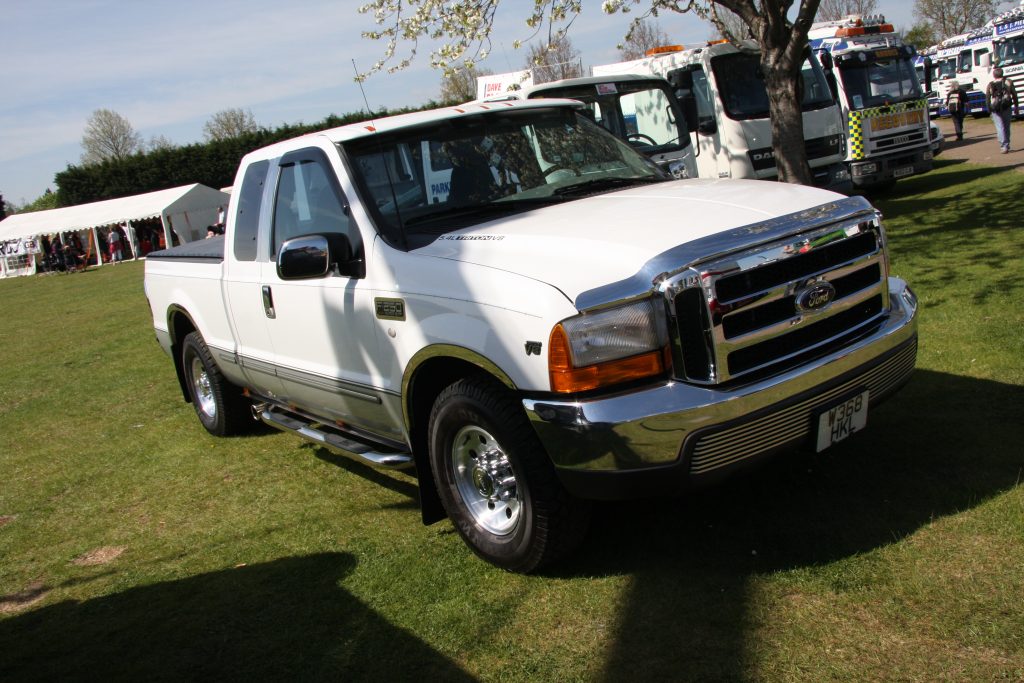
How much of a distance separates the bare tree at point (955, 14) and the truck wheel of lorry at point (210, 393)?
70270mm

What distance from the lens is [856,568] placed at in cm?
345

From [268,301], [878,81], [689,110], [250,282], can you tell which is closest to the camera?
[268,301]

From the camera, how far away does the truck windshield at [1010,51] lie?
93.5 feet

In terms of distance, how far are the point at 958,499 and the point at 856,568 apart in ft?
2.53

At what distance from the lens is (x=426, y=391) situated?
161 inches

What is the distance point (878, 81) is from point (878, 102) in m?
0.61

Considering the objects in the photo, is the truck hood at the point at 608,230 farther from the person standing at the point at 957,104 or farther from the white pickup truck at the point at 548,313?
the person standing at the point at 957,104

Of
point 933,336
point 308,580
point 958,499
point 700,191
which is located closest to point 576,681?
point 308,580

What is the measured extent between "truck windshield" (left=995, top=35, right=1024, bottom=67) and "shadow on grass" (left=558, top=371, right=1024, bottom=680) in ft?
93.9

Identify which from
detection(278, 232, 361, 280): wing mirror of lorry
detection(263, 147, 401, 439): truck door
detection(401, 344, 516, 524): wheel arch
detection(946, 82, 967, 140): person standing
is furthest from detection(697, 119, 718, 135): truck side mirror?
detection(946, 82, 967, 140): person standing

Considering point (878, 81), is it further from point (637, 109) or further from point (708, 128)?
point (637, 109)

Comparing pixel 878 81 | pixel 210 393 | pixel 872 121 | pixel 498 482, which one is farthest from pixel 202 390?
pixel 878 81

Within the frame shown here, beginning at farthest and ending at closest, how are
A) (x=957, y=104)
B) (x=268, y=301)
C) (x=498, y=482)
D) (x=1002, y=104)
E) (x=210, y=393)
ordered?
(x=957, y=104) → (x=1002, y=104) → (x=210, y=393) → (x=268, y=301) → (x=498, y=482)

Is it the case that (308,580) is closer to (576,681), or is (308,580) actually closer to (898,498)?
(576,681)
